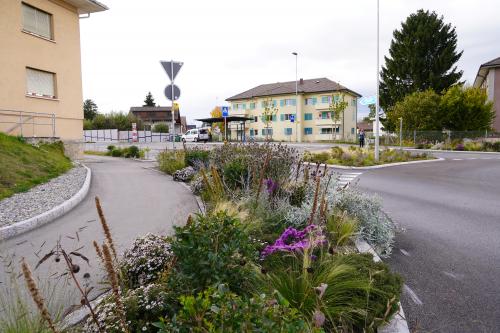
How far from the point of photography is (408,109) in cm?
4219

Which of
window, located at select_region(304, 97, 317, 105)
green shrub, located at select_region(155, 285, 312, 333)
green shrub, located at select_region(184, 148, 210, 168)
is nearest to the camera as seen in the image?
green shrub, located at select_region(155, 285, 312, 333)

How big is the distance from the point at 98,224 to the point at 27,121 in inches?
484

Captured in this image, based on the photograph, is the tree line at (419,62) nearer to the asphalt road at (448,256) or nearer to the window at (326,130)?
the window at (326,130)

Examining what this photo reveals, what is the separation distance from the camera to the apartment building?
6569 cm

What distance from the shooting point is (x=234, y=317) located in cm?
191

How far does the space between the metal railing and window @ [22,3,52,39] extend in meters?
3.64

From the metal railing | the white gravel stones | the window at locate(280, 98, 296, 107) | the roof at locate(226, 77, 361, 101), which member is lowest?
the white gravel stones

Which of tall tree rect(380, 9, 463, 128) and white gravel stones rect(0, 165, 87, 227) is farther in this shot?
tall tree rect(380, 9, 463, 128)

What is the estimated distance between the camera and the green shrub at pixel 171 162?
13.6 m

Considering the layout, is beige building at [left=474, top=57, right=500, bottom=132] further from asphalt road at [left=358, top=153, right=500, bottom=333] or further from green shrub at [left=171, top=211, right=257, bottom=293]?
green shrub at [left=171, top=211, right=257, bottom=293]

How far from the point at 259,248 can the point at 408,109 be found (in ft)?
138

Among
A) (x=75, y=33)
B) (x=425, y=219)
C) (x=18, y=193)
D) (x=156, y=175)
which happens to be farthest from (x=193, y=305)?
(x=75, y=33)

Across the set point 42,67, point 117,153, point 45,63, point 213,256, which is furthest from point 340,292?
point 117,153

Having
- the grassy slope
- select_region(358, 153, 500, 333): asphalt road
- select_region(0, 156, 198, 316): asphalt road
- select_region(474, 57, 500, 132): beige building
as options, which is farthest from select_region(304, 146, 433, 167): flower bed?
select_region(474, 57, 500, 132): beige building
